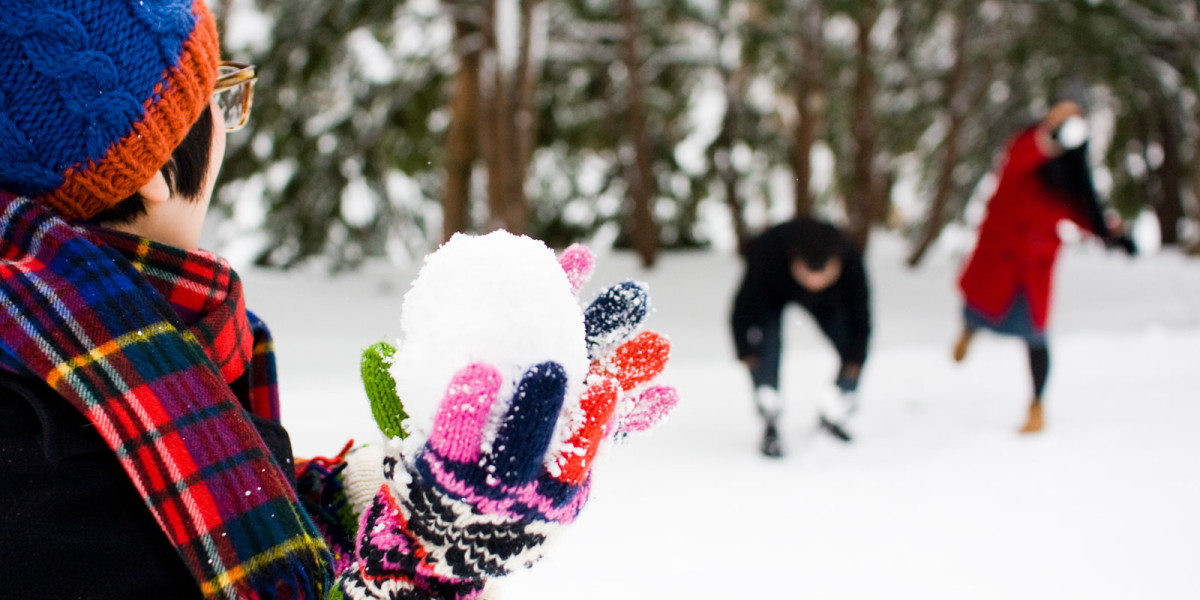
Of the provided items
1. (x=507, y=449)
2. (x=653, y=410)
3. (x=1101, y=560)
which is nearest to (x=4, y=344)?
(x=507, y=449)

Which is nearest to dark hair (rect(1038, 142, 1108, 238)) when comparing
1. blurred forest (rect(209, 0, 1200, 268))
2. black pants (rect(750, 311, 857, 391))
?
black pants (rect(750, 311, 857, 391))

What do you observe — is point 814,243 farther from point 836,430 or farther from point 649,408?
point 649,408

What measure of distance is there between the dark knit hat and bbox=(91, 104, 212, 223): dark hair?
0.11 ft

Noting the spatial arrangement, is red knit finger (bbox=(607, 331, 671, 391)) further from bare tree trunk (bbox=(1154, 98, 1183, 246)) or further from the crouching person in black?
bare tree trunk (bbox=(1154, 98, 1183, 246))

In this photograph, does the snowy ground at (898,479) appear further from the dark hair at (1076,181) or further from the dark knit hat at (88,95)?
the dark hair at (1076,181)

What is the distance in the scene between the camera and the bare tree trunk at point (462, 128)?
795 centimetres

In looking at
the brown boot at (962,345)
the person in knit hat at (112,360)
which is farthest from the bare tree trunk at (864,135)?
the person in knit hat at (112,360)

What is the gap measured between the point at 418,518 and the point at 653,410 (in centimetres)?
31

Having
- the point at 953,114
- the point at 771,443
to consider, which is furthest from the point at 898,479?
the point at 953,114

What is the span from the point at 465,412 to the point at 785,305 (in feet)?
12.2

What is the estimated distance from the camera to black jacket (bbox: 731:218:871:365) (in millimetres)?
4074

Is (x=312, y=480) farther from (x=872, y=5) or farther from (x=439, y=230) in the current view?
(x=872, y=5)

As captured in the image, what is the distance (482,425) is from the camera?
2.38 ft

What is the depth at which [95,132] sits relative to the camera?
829 millimetres
